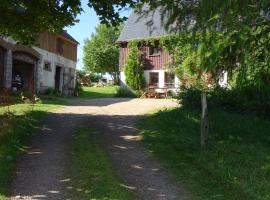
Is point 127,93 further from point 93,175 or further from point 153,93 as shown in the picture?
point 93,175

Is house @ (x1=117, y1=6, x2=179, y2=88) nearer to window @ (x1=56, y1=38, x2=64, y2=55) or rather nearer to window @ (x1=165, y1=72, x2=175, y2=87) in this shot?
window @ (x1=165, y1=72, x2=175, y2=87)

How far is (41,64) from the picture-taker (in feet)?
124

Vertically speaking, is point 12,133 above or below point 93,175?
above

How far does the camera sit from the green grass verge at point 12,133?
10.6 meters

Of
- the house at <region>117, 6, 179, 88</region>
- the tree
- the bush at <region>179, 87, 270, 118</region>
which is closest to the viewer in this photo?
the bush at <region>179, 87, 270, 118</region>

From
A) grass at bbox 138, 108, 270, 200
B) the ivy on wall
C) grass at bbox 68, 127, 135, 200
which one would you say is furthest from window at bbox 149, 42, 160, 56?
the ivy on wall

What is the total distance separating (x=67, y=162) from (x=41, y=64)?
2680 cm

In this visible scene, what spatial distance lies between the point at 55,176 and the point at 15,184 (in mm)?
901

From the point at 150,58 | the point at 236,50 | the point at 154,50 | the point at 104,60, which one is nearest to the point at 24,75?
the point at 150,58

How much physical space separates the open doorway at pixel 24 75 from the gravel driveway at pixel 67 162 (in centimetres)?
1745

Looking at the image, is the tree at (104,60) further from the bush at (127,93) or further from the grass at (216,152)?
the grass at (216,152)

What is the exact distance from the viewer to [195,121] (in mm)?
18031

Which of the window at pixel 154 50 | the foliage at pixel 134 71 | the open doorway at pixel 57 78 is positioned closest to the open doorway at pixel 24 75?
the open doorway at pixel 57 78

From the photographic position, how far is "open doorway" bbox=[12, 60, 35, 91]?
36.8 metres
